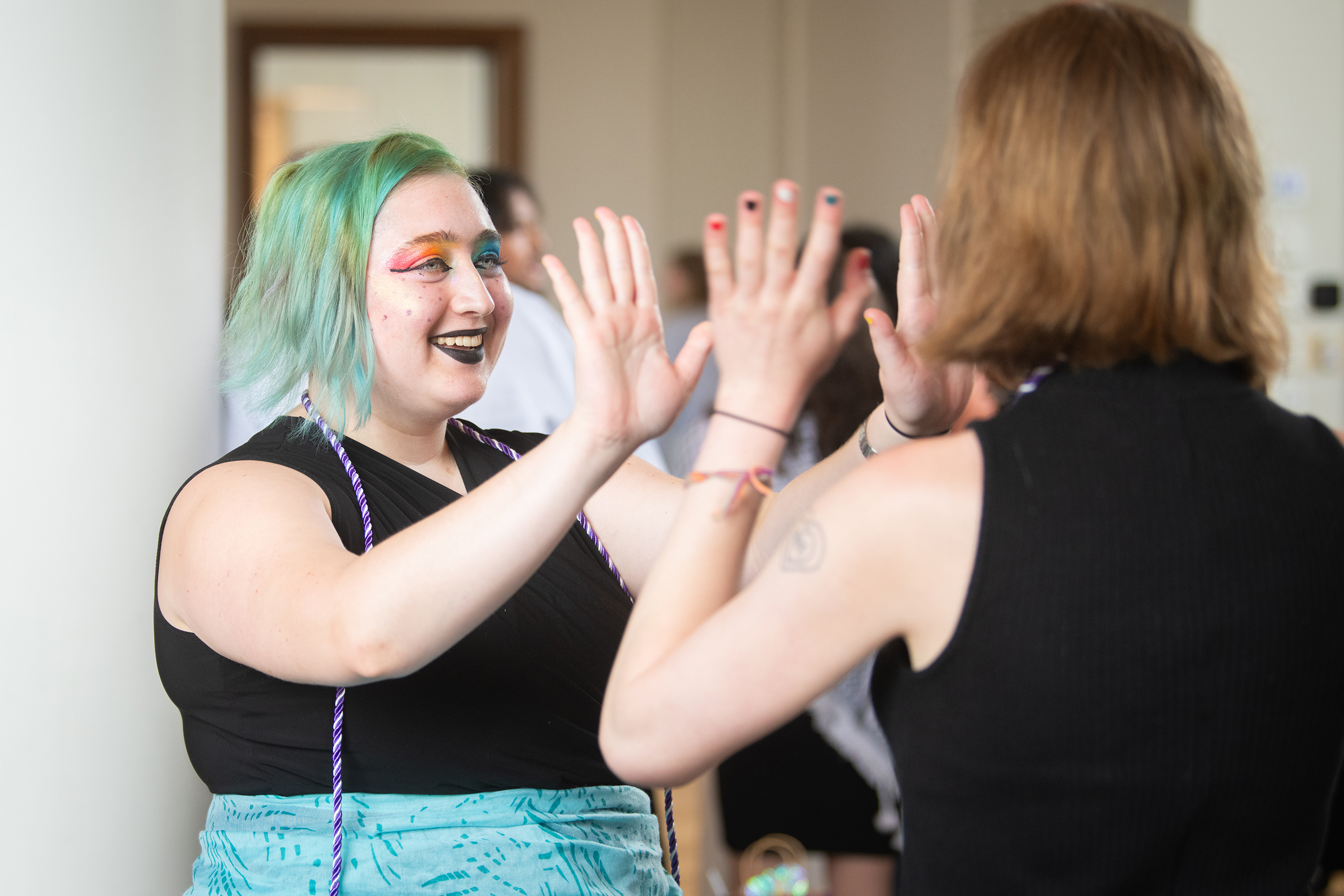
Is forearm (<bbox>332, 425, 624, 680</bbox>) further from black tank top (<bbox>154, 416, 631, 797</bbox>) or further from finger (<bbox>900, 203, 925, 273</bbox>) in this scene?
finger (<bbox>900, 203, 925, 273</bbox>)

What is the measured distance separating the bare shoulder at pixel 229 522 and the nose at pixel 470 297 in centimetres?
28

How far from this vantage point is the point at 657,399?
3.18 ft

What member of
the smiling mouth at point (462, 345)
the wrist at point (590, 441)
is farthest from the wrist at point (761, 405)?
the smiling mouth at point (462, 345)

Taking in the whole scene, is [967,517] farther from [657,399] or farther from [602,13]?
[602,13]

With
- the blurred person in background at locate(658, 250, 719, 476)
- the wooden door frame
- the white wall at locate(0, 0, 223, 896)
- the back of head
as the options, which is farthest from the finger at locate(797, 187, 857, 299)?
the wooden door frame

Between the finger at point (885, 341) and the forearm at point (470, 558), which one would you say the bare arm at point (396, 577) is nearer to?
the forearm at point (470, 558)

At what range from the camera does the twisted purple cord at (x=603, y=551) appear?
4.60 ft

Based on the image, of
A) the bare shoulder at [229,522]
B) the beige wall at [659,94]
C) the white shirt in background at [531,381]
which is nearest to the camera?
the bare shoulder at [229,522]

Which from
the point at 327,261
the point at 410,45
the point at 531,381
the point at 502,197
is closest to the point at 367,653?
the point at 327,261

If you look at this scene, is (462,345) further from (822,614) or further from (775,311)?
(822,614)

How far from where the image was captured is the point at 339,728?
1.20 metres

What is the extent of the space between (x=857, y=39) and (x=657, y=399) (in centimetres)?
431

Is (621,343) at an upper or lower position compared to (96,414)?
upper

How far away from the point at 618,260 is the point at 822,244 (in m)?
0.19
